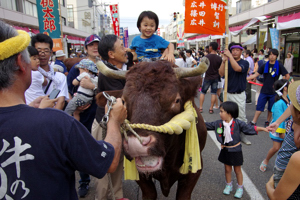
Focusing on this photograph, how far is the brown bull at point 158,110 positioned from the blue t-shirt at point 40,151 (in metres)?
0.50

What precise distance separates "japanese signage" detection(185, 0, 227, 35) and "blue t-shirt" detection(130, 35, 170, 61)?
87.7 inches

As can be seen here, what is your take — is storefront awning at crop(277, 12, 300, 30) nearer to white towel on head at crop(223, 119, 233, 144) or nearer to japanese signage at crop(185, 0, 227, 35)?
japanese signage at crop(185, 0, 227, 35)

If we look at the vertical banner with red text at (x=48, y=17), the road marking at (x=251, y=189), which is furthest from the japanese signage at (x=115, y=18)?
the road marking at (x=251, y=189)

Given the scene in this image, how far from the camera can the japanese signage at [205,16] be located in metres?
5.45

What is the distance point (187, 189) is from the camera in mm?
2701

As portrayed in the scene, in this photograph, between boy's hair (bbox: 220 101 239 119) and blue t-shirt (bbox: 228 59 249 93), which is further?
blue t-shirt (bbox: 228 59 249 93)

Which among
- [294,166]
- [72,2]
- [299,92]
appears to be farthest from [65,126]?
[72,2]

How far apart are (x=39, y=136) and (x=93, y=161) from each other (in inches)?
13.2

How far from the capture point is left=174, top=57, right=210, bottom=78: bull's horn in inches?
89.3

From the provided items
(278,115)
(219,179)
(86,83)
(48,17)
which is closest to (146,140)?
(86,83)

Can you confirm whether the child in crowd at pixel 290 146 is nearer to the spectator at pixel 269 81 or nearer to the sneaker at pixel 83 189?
the sneaker at pixel 83 189

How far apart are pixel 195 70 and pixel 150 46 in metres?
1.70

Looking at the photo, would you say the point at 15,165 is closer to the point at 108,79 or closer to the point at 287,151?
the point at 108,79

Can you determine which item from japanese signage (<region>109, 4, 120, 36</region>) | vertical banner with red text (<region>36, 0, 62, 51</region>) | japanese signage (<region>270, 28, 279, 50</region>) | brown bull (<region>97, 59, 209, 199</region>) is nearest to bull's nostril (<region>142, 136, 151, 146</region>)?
brown bull (<region>97, 59, 209, 199</region>)
